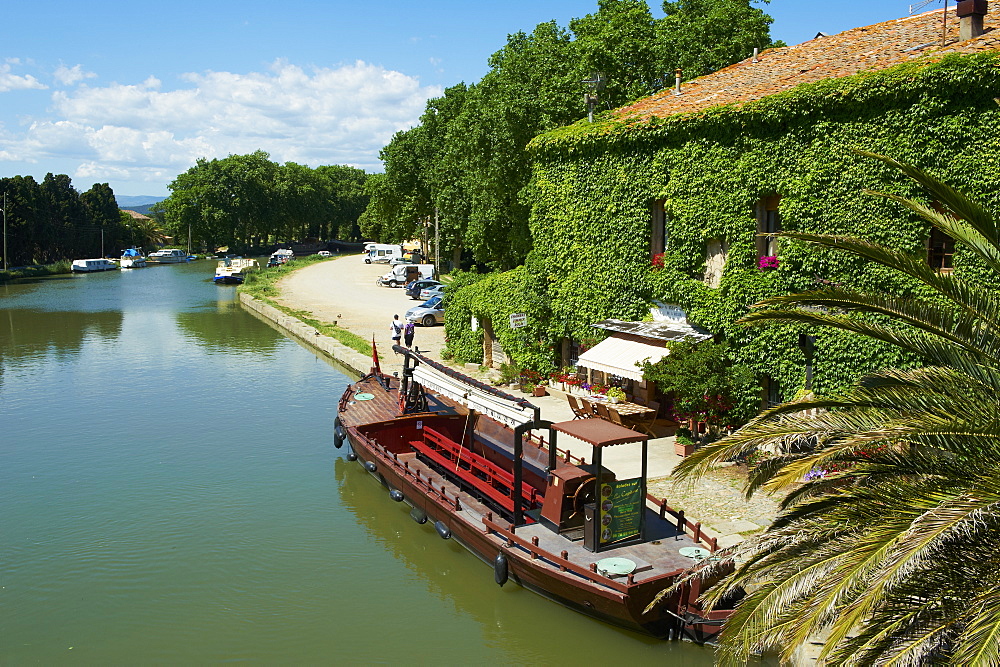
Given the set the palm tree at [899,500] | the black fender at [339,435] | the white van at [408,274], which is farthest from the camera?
the white van at [408,274]

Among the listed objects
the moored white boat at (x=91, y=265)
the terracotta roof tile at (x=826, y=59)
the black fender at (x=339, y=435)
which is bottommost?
the black fender at (x=339, y=435)

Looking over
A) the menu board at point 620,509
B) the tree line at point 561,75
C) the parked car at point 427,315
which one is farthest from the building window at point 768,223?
the parked car at point 427,315

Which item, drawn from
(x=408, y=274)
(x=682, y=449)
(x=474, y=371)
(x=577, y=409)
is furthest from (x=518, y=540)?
(x=408, y=274)

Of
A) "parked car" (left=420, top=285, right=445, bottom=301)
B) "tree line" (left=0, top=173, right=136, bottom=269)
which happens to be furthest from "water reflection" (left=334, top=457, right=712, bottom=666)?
"tree line" (left=0, top=173, right=136, bottom=269)

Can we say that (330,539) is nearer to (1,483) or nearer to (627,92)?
(1,483)

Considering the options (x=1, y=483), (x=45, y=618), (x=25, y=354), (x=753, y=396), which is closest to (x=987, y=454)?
(x=753, y=396)

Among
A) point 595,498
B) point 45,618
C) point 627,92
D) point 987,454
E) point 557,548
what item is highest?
point 627,92

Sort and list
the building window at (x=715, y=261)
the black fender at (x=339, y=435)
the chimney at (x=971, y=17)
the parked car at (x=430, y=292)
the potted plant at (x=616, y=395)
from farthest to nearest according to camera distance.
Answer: the parked car at (x=430, y=292)
the potted plant at (x=616, y=395)
the black fender at (x=339, y=435)
the building window at (x=715, y=261)
the chimney at (x=971, y=17)

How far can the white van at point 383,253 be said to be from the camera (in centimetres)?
8281

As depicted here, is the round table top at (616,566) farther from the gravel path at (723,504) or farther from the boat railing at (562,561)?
the gravel path at (723,504)

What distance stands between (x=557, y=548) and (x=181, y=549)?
7.26 meters

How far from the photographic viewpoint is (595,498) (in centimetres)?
1216

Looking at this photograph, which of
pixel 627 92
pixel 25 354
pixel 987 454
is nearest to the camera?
pixel 987 454

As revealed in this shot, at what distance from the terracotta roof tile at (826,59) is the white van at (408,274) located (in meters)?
37.3
